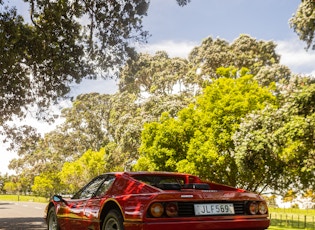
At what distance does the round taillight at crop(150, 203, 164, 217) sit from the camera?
4.06 metres

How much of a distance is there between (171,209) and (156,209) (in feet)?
0.54

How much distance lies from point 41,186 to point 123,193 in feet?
226

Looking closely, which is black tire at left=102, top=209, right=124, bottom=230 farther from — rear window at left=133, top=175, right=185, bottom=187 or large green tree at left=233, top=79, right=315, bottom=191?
large green tree at left=233, top=79, right=315, bottom=191

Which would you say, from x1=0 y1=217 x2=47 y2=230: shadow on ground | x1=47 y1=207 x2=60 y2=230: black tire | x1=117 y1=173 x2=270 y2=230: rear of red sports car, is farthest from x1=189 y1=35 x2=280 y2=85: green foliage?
x1=117 y1=173 x2=270 y2=230: rear of red sports car

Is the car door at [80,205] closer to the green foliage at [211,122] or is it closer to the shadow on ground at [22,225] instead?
the shadow on ground at [22,225]

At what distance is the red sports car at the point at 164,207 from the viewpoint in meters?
4.08

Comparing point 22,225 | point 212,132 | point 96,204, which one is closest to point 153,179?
point 96,204

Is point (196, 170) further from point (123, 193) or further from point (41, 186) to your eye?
point (41, 186)

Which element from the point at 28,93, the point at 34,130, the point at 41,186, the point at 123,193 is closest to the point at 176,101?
Answer: the point at 34,130

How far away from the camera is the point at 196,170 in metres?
25.2

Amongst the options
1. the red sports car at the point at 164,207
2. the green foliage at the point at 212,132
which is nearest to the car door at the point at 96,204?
the red sports car at the point at 164,207

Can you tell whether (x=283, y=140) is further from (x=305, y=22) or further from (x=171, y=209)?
(x=171, y=209)

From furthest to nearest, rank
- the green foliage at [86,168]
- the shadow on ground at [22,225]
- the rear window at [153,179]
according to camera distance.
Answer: the green foliage at [86,168] → the shadow on ground at [22,225] → the rear window at [153,179]

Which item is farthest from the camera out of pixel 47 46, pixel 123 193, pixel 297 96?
pixel 47 46
